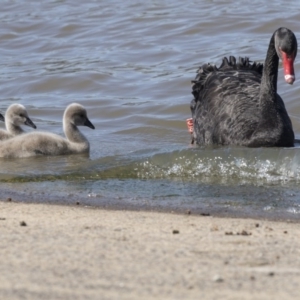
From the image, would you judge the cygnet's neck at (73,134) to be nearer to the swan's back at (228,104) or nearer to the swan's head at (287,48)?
the swan's back at (228,104)

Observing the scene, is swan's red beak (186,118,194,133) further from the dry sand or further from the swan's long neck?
the dry sand

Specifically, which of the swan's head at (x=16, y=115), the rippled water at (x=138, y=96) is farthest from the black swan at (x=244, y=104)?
the swan's head at (x=16, y=115)

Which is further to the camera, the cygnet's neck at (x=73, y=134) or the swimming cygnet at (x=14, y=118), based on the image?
the swimming cygnet at (x=14, y=118)

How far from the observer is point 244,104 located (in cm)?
870

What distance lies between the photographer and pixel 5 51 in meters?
14.6

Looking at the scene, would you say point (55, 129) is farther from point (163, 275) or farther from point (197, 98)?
point (163, 275)

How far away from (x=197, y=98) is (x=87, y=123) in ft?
3.87

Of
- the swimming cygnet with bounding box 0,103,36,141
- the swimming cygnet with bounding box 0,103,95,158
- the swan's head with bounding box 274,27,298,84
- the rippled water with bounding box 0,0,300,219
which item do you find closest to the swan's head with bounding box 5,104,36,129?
the swimming cygnet with bounding box 0,103,36,141

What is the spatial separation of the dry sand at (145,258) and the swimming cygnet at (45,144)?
9.22ft

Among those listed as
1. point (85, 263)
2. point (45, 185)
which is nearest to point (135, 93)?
point (45, 185)

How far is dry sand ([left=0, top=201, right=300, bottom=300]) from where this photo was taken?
12.6 ft

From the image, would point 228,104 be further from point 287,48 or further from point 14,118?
point 14,118

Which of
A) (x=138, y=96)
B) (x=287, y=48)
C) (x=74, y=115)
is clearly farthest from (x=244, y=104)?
(x=138, y=96)

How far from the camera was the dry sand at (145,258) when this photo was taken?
3.85 meters
